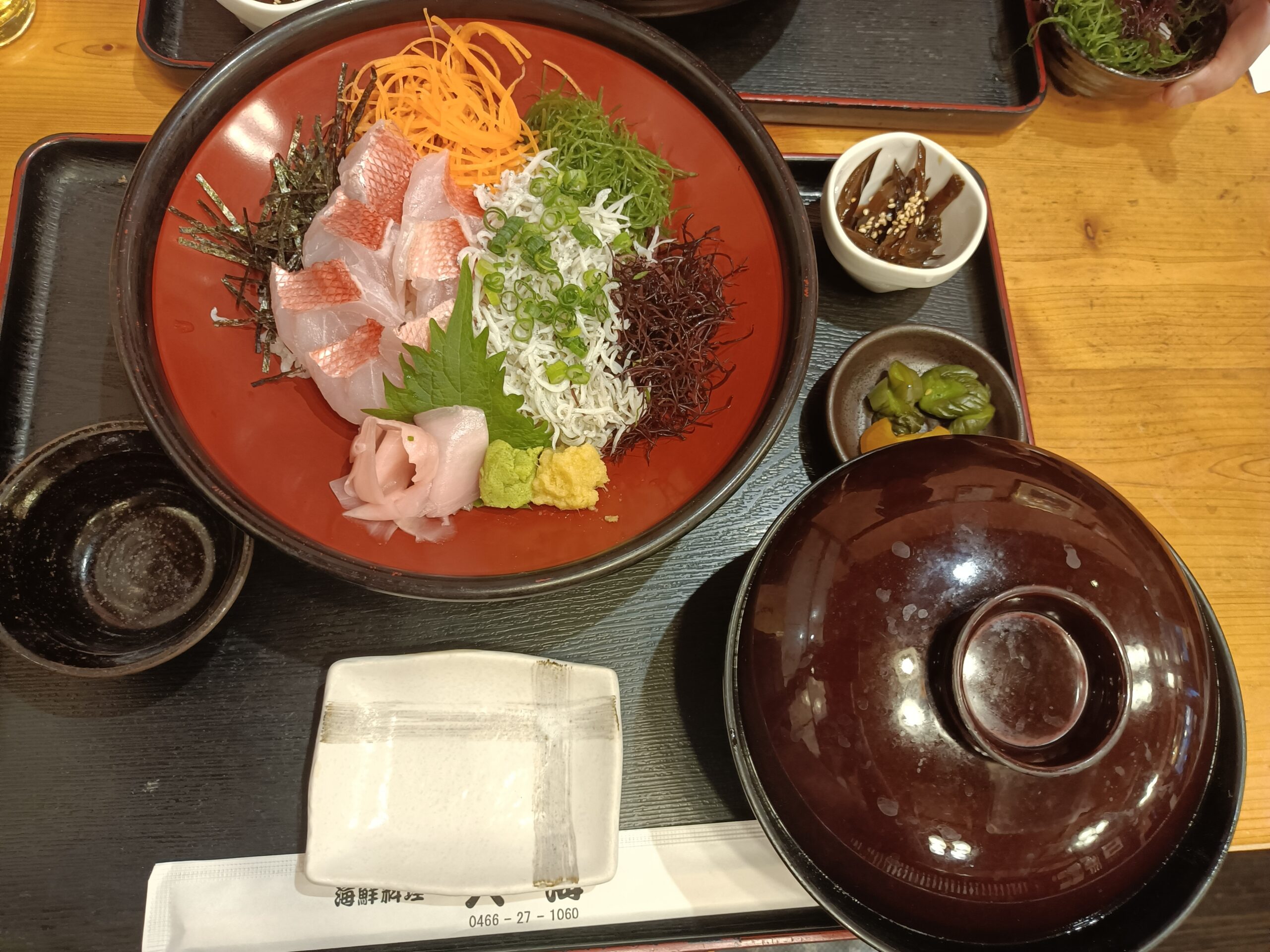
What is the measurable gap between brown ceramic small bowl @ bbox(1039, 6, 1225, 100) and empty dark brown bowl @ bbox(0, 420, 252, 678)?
2586 millimetres

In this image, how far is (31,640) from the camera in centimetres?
135

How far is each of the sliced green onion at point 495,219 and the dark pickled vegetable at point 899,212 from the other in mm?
845

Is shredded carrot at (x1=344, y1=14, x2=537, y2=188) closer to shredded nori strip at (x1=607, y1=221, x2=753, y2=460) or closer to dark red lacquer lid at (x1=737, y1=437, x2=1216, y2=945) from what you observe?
shredded nori strip at (x1=607, y1=221, x2=753, y2=460)

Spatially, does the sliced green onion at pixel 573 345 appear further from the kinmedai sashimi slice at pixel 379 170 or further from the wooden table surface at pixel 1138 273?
the wooden table surface at pixel 1138 273

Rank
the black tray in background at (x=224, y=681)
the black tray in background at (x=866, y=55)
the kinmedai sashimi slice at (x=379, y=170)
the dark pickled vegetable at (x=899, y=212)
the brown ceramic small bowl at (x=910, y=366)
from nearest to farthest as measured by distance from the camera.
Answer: the black tray in background at (x=224, y=681) < the kinmedai sashimi slice at (x=379, y=170) < the brown ceramic small bowl at (x=910, y=366) < the dark pickled vegetable at (x=899, y=212) < the black tray in background at (x=866, y=55)

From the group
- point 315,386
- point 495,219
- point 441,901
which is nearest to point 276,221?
point 315,386

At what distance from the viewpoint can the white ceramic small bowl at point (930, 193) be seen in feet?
5.69

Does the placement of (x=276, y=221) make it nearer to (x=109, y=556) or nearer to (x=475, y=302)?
(x=475, y=302)

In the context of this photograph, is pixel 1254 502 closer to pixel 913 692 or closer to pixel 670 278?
pixel 913 692

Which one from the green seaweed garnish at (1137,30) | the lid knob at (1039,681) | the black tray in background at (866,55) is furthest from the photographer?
the green seaweed garnish at (1137,30)

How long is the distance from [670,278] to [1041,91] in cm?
133

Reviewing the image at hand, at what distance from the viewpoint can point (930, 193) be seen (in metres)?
1.86

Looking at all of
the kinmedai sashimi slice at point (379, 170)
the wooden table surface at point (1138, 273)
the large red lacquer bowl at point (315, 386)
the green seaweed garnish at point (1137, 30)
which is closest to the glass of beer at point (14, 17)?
the wooden table surface at point (1138, 273)

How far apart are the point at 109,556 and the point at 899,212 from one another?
2050 millimetres
